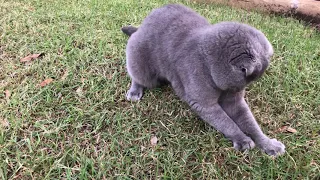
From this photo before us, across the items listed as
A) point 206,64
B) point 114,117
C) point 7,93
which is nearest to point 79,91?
point 114,117

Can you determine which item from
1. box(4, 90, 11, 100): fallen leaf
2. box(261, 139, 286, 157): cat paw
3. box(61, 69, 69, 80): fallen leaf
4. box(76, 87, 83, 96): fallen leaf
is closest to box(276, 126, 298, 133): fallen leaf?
box(261, 139, 286, 157): cat paw

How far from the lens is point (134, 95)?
2.80 m

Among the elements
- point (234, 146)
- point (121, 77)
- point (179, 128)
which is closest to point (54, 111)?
point (121, 77)

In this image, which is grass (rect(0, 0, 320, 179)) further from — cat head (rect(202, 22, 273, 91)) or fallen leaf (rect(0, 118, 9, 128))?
cat head (rect(202, 22, 273, 91))

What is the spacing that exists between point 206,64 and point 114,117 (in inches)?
36.7

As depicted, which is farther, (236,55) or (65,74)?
(65,74)

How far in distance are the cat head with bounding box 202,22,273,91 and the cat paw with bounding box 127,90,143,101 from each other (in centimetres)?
87

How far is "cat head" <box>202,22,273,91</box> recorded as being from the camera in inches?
75.9

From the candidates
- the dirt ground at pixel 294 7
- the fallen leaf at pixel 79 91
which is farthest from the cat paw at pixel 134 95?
the dirt ground at pixel 294 7

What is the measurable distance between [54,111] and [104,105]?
0.44m

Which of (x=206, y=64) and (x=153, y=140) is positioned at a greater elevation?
(x=206, y=64)

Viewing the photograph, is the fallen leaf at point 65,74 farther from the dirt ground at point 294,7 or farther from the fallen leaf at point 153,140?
the dirt ground at point 294,7

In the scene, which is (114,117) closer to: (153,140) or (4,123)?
(153,140)

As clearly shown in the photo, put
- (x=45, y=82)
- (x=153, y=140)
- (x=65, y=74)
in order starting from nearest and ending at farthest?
(x=153, y=140) < (x=45, y=82) < (x=65, y=74)
